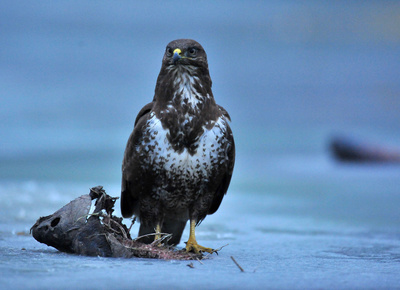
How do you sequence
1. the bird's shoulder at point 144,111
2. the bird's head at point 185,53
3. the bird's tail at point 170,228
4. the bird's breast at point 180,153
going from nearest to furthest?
the bird's breast at point 180,153 < the bird's head at point 185,53 < the bird's shoulder at point 144,111 < the bird's tail at point 170,228

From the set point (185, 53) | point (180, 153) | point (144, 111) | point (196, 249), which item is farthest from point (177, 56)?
point (196, 249)

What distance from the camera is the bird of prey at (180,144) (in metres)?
5.42

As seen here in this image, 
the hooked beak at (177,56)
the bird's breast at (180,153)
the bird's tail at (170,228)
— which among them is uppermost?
the hooked beak at (177,56)

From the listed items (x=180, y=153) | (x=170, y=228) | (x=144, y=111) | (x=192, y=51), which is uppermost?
(x=192, y=51)

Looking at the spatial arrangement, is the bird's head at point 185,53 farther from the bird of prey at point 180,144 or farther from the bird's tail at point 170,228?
the bird's tail at point 170,228

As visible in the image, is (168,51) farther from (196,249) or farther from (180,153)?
(196,249)

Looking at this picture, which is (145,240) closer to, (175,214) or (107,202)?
(175,214)

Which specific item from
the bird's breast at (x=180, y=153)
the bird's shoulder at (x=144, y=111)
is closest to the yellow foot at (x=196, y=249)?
the bird's breast at (x=180, y=153)

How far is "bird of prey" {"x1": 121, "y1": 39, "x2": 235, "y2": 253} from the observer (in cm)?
542

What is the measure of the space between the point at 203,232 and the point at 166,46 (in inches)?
109

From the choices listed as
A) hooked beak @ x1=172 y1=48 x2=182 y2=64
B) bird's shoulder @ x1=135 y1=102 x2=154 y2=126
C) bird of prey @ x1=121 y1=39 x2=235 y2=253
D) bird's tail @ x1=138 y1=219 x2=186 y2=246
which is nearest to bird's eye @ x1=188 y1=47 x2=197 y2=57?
bird of prey @ x1=121 y1=39 x2=235 y2=253

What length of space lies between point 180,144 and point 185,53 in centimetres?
79

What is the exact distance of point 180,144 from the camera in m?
5.41

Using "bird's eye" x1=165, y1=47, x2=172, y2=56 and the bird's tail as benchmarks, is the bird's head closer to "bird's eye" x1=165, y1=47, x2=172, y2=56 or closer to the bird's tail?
"bird's eye" x1=165, y1=47, x2=172, y2=56
